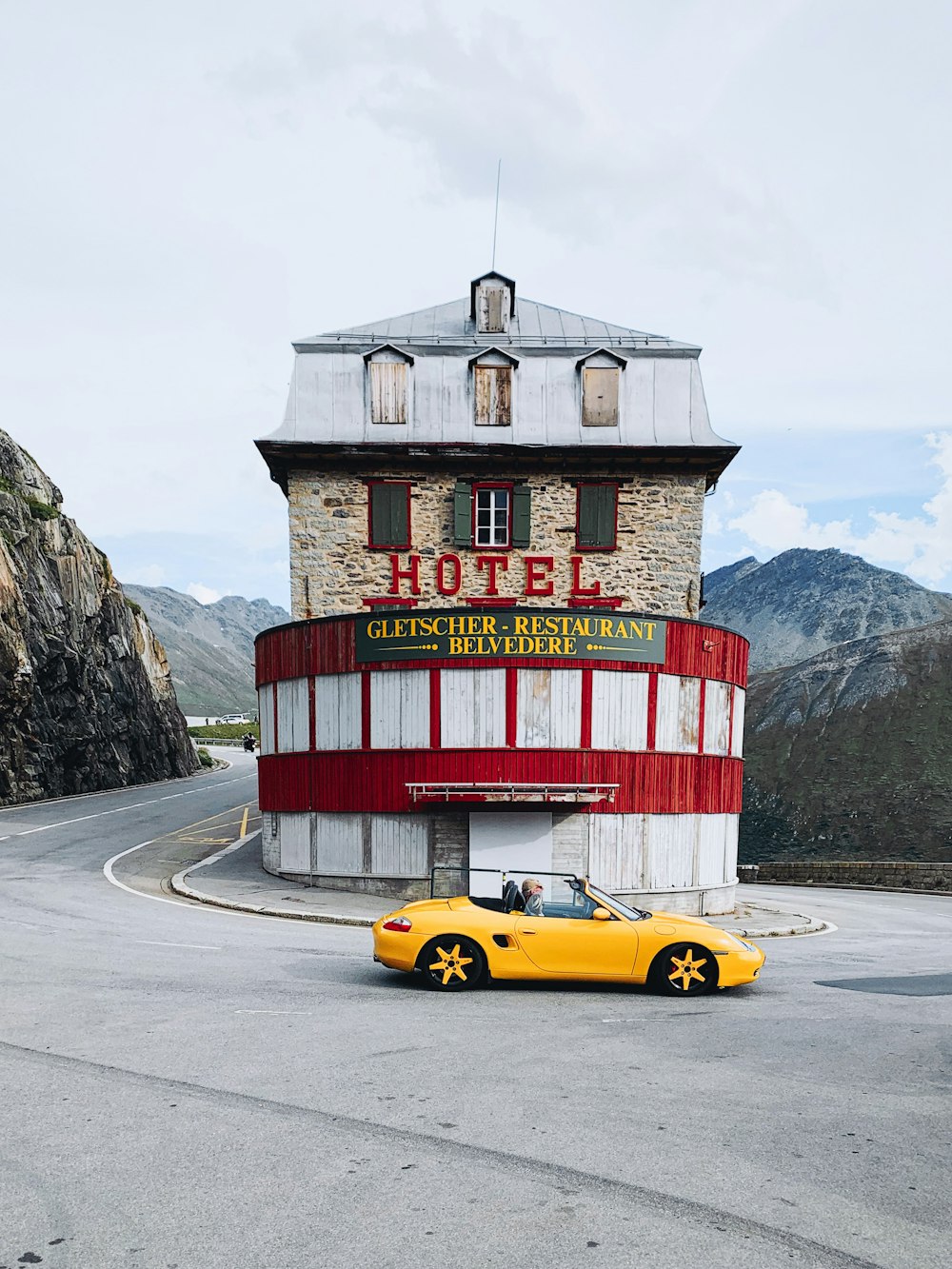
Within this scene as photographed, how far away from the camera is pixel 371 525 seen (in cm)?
2694

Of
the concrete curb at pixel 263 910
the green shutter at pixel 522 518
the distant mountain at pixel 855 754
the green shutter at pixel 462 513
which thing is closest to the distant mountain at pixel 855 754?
the distant mountain at pixel 855 754

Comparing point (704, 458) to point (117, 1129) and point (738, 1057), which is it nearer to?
point (738, 1057)

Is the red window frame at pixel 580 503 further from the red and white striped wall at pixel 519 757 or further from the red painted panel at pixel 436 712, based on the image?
the red painted panel at pixel 436 712

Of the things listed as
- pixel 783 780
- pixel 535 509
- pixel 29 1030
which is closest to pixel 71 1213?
pixel 29 1030

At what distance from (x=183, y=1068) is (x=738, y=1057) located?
476 cm

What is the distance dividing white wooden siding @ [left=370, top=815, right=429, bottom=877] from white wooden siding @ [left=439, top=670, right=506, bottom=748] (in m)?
1.85

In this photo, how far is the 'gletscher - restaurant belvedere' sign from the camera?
2042 cm

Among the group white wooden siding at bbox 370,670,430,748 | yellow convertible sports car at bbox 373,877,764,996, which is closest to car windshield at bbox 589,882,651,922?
yellow convertible sports car at bbox 373,877,764,996

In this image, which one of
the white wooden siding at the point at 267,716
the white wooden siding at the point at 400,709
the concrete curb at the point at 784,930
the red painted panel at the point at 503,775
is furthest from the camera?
the white wooden siding at the point at 267,716

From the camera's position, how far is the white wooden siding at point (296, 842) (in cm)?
2191

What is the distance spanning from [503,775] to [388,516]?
948 cm

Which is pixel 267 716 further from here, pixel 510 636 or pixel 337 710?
pixel 510 636

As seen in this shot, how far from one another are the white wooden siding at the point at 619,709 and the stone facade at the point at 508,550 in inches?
252

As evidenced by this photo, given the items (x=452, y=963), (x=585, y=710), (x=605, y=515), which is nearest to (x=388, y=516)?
(x=605, y=515)
